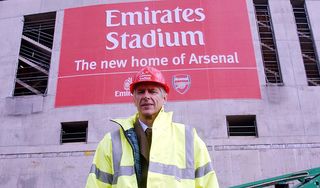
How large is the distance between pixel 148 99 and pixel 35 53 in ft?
51.0

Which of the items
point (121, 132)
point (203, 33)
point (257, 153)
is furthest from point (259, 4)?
point (121, 132)

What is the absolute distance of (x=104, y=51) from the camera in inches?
587

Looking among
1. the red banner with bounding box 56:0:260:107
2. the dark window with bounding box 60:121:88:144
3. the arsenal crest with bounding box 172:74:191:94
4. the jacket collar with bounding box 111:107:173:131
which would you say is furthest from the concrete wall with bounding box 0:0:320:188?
the jacket collar with bounding box 111:107:173:131

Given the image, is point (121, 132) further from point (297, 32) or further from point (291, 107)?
point (297, 32)

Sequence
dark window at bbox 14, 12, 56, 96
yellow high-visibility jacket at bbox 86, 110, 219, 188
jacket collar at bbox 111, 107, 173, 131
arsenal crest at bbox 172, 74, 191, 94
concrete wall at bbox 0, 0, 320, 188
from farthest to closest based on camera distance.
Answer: dark window at bbox 14, 12, 56, 96 → arsenal crest at bbox 172, 74, 191, 94 → concrete wall at bbox 0, 0, 320, 188 → jacket collar at bbox 111, 107, 173, 131 → yellow high-visibility jacket at bbox 86, 110, 219, 188

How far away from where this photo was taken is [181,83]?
1389 cm

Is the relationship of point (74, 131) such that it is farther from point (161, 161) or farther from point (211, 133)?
point (161, 161)

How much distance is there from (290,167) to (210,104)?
11.6 feet

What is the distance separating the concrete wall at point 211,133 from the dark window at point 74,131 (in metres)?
0.34

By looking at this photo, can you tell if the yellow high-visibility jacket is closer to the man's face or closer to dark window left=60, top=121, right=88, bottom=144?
the man's face

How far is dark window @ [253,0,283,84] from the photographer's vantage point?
15137mm

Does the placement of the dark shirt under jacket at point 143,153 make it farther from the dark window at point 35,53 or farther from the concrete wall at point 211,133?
the dark window at point 35,53

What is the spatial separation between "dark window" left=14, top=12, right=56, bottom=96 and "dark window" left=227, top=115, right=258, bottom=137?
26.5 feet

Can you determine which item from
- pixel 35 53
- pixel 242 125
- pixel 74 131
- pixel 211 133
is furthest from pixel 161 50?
pixel 35 53
